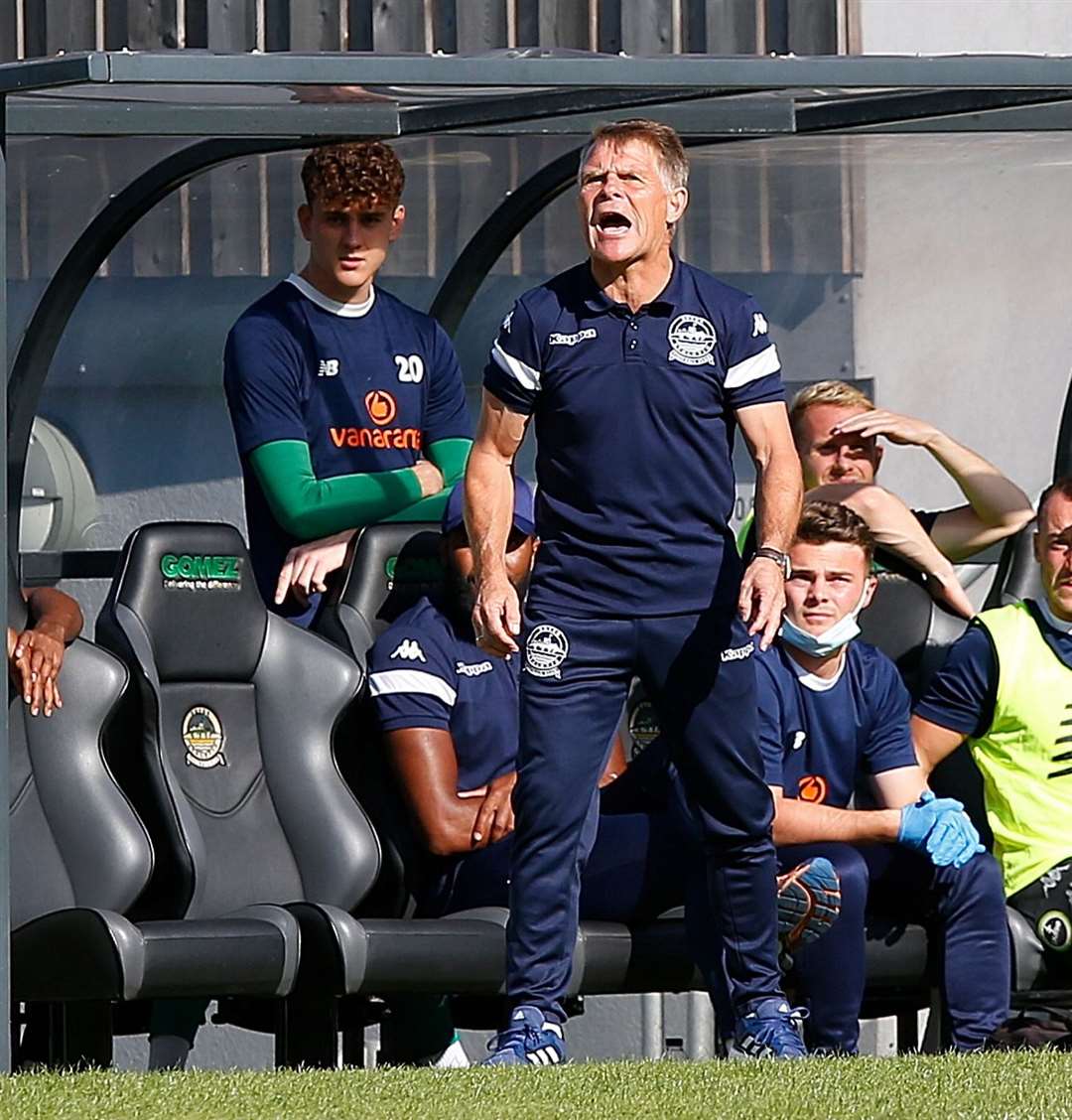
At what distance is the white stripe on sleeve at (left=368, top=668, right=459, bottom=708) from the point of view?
737cm

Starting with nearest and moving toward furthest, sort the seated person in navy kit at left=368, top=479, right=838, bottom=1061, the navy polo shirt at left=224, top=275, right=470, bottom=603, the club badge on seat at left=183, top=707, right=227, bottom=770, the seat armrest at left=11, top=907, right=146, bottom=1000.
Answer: the seat armrest at left=11, top=907, right=146, bottom=1000 < the seated person in navy kit at left=368, top=479, right=838, bottom=1061 < the club badge on seat at left=183, top=707, right=227, bottom=770 < the navy polo shirt at left=224, top=275, right=470, bottom=603

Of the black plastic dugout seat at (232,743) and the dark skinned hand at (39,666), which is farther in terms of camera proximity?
the black plastic dugout seat at (232,743)

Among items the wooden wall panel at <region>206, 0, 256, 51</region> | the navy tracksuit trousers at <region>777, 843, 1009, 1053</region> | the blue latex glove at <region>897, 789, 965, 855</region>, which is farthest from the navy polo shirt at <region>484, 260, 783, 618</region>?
the wooden wall panel at <region>206, 0, 256, 51</region>

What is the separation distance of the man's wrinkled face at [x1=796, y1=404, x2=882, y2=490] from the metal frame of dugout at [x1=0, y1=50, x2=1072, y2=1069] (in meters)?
0.74

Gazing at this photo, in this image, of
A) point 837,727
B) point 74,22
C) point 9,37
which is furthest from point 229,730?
point 9,37

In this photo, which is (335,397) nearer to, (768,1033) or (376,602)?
(376,602)

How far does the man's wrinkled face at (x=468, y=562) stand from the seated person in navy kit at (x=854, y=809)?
61 cm

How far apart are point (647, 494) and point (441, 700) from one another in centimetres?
132

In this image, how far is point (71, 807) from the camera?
7.03 meters

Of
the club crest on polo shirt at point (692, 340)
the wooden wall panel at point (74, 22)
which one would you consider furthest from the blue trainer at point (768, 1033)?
the wooden wall panel at point (74, 22)

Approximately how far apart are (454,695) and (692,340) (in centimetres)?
148

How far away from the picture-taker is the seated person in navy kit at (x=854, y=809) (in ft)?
22.4

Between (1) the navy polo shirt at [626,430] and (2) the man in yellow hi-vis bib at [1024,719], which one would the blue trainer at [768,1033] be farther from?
(2) the man in yellow hi-vis bib at [1024,719]

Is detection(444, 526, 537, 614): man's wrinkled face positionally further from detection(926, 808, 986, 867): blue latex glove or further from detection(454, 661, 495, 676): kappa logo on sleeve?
detection(926, 808, 986, 867): blue latex glove
